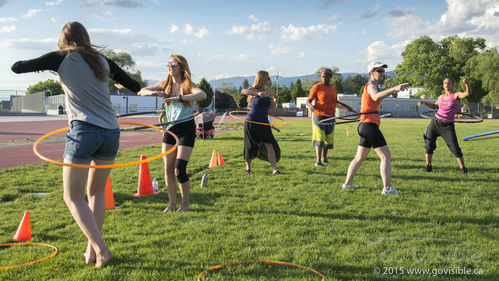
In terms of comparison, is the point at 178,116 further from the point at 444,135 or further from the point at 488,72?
the point at 488,72

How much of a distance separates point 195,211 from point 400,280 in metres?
3.12

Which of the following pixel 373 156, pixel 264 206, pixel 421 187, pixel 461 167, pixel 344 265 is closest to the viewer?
pixel 344 265

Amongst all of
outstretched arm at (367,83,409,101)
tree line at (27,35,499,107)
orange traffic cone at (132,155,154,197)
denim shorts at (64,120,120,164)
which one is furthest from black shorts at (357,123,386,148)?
tree line at (27,35,499,107)

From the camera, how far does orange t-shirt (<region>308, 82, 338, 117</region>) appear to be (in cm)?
988

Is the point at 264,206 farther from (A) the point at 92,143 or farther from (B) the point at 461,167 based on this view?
(B) the point at 461,167

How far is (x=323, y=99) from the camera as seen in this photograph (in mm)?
9891

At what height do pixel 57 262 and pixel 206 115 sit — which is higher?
pixel 206 115

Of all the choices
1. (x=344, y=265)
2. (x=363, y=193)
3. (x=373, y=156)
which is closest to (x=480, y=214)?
(x=363, y=193)

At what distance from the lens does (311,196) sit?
6.79 metres

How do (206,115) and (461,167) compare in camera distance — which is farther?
(206,115)

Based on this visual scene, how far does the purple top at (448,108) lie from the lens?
895cm

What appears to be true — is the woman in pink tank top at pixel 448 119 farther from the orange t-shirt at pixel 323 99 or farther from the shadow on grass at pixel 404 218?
the shadow on grass at pixel 404 218

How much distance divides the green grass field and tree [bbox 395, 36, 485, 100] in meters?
69.4

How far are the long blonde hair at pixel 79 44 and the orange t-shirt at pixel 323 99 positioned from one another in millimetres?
7014
